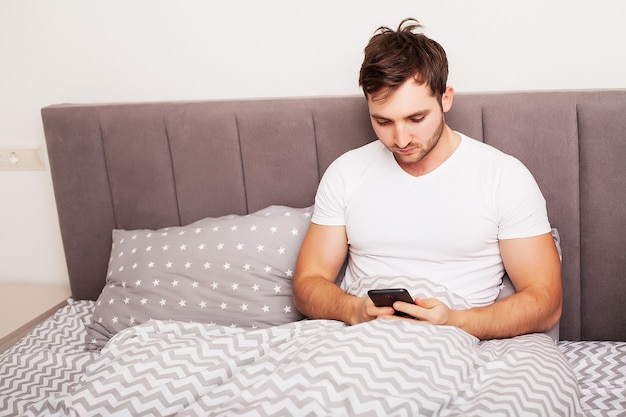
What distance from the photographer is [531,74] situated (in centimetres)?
169

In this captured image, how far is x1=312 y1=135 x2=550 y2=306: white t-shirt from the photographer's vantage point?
1.47 metres

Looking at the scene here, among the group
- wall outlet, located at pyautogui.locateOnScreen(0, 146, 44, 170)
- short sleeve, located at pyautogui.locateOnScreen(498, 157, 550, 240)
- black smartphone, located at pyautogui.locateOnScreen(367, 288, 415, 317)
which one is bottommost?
black smartphone, located at pyautogui.locateOnScreen(367, 288, 415, 317)

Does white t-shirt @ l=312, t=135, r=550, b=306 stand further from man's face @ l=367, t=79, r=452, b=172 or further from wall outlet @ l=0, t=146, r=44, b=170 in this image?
wall outlet @ l=0, t=146, r=44, b=170

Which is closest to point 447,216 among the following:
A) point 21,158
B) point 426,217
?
point 426,217

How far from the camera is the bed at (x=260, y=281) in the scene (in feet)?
3.95

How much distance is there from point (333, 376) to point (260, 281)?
0.56 m

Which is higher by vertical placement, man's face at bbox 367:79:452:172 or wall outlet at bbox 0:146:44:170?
man's face at bbox 367:79:452:172

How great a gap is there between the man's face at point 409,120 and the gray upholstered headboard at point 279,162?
0.22m

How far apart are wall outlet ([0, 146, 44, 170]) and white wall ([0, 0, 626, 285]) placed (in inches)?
1.0

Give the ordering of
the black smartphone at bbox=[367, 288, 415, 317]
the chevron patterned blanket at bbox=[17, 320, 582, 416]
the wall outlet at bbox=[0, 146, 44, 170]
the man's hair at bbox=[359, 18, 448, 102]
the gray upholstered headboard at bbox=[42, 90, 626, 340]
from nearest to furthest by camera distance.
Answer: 1. the chevron patterned blanket at bbox=[17, 320, 582, 416]
2. the black smartphone at bbox=[367, 288, 415, 317]
3. the man's hair at bbox=[359, 18, 448, 102]
4. the gray upholstered headboard at bbox=[42, 90, 626, 340]
5. the wall outlet at bbox=[0, 146, 44, 170]

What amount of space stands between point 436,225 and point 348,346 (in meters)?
0.42

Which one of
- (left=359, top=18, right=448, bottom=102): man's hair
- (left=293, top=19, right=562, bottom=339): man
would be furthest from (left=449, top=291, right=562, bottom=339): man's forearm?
(left=359, top=18, right=448, bottom=102): man's hair

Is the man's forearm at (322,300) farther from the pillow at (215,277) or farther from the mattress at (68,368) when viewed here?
the mattress at (68,368)

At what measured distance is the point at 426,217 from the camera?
59.9 inches
